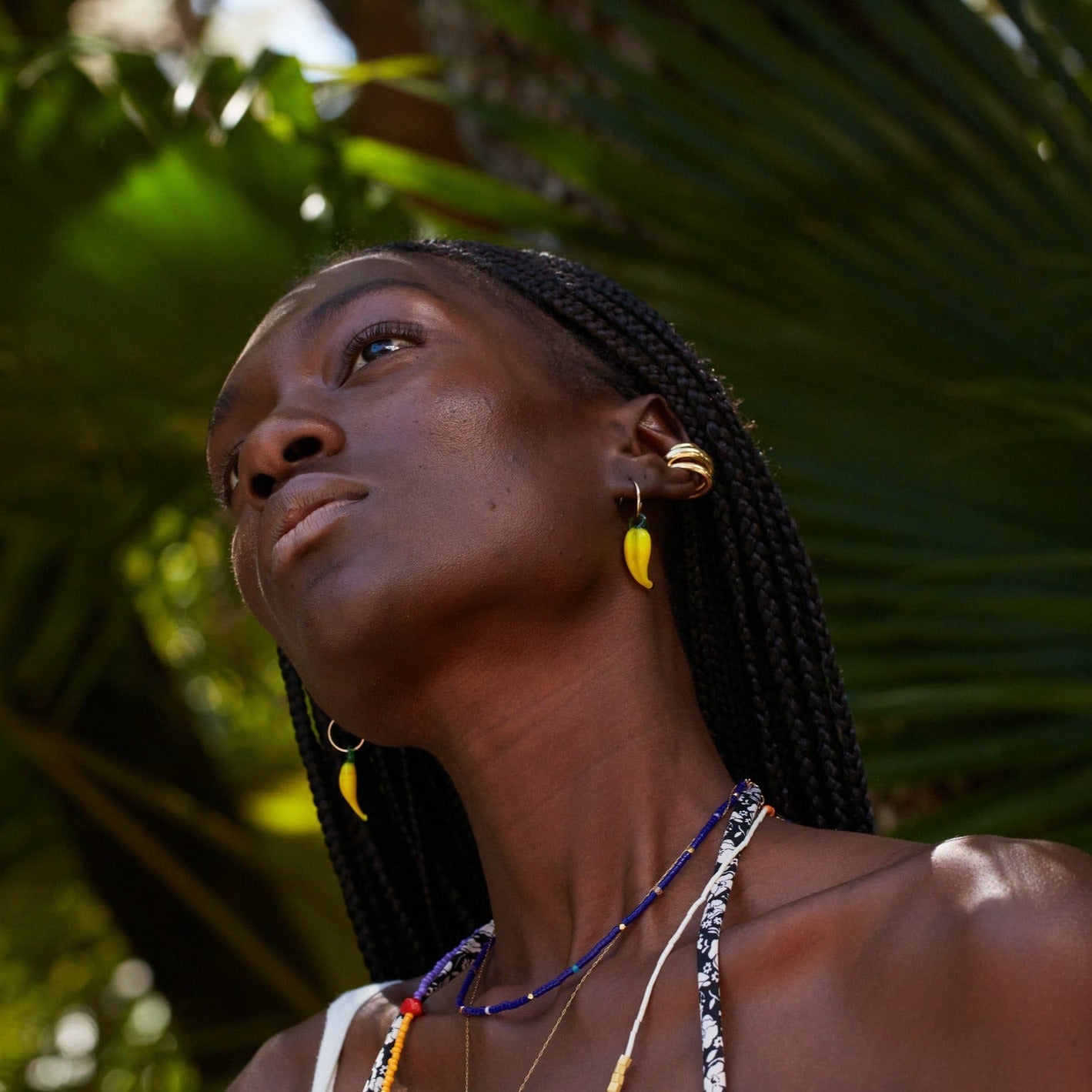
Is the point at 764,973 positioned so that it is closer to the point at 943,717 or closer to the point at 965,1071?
the point at 965,1071

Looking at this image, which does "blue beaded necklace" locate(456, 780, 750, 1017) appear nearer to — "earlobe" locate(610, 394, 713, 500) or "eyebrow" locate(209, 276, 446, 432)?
"earlobe" locate(610, 394, 713, 500)

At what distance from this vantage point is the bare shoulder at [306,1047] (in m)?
2.09

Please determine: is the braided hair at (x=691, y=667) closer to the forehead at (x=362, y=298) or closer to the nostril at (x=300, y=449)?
the forehead at (x=362, y=298)

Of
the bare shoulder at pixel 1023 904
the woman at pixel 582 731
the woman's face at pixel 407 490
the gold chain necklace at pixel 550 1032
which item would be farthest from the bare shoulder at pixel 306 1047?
the bare shoulder at pixel 1023 904

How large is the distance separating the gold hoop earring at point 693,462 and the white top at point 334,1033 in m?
0.81

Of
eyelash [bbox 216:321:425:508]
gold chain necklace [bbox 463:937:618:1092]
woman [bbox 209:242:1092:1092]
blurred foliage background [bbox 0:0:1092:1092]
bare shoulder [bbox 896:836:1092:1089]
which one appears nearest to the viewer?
bare shoulder [bbox 896:836:1092:1089]

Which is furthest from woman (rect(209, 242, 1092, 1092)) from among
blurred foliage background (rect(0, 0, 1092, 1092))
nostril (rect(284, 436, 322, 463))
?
blurred foliage background (rect(0, 0, 1092, 1092))

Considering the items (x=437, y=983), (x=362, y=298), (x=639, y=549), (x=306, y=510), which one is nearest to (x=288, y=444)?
(x=306, y=510)

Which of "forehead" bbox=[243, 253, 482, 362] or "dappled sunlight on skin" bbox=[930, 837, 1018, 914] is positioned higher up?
"forehead" bbox=[243, 253, 482, 362]

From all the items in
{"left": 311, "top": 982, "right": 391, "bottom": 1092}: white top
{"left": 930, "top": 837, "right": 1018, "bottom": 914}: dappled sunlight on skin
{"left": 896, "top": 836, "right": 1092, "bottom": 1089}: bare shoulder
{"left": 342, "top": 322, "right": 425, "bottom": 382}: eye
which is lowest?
{"left": 896, "top": 836, "right": 1092, "bottom": 1089}: bare shoulder

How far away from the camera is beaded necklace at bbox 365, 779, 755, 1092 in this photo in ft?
6.12

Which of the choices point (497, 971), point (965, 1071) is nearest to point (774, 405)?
point (497, 971)

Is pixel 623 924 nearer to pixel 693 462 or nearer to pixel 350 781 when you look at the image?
pixel 350 781

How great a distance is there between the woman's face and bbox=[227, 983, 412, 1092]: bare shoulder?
1.49 feet
